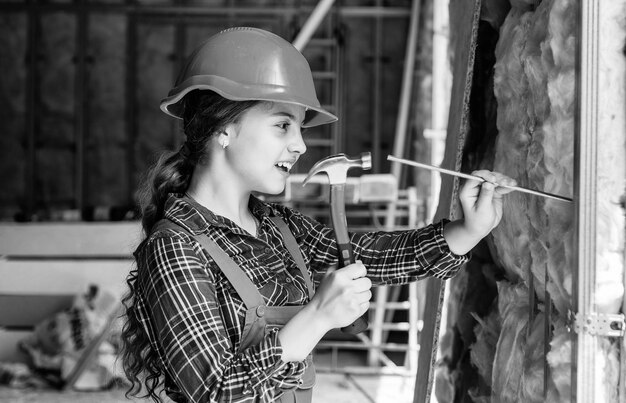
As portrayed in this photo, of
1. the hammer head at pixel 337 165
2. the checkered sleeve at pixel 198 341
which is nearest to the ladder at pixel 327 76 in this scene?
the hammer head at pixel 337 165

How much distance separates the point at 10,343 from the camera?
226 inches

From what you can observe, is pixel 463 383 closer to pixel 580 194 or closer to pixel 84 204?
pixel 580 194

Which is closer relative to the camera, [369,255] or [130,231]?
[369,255]

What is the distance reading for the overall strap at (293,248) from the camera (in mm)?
1829

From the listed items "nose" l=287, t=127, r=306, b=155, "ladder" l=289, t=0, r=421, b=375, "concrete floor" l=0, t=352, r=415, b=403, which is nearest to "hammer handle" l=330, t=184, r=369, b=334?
"nose" l=287, t=127, r=306, b=155

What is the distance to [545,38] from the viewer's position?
170cm

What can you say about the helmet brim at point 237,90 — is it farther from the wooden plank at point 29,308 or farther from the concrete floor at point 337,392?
the wooden plank at point 29,308

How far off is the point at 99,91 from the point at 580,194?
644 cm

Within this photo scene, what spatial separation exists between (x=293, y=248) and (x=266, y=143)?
32 centimetres

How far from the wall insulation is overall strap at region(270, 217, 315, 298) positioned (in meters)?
0.52

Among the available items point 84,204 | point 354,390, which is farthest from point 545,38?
point 84,204

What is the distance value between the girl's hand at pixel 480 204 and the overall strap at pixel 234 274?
503 millimetres

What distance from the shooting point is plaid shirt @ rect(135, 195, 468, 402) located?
145 cm

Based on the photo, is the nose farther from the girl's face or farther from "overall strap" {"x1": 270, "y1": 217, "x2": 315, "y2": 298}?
"overall strap" {"x1": 270, "y1": 217, "x2": 315, "y2": 298}
